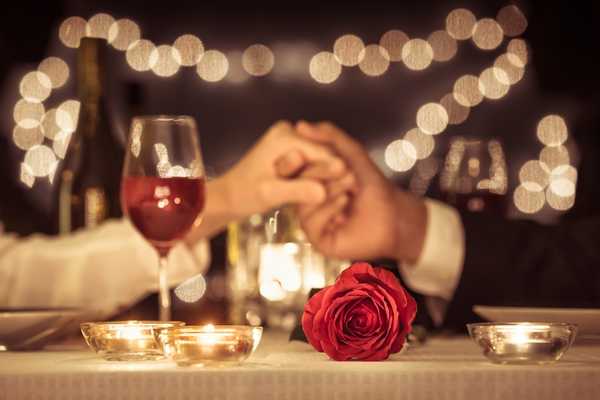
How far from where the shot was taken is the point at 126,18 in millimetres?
5609

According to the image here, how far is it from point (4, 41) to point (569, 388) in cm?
319

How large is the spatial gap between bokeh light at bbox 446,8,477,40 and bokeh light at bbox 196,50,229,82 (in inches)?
46.8

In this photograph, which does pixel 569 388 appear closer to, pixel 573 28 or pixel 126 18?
pixel 573 28

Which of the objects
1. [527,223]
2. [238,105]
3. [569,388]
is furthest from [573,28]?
[238,105]

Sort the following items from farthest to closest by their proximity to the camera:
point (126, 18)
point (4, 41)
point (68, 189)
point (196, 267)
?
point (126, 18) < point (4, 41) < point (68, 189) < point (196, 267)

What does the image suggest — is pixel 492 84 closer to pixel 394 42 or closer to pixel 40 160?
pixel 394 42

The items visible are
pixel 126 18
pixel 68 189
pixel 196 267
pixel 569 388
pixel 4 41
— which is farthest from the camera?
pixel 126 18

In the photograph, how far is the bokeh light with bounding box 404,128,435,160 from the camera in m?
6.65

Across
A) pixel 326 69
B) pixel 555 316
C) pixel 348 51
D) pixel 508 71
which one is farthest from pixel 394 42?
pixel 555 316

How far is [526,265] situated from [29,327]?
0.93m

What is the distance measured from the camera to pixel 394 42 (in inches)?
223

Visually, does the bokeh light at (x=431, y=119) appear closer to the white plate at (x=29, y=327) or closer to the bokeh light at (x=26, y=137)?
the bokeh light at (x=26, y=137)

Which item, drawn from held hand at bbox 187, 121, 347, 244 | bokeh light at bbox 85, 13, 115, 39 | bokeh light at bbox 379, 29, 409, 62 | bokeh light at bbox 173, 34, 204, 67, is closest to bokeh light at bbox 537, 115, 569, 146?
bokeh light at bbox 379, 29, 409, 62

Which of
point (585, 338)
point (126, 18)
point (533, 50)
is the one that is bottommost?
point (585, 338)
